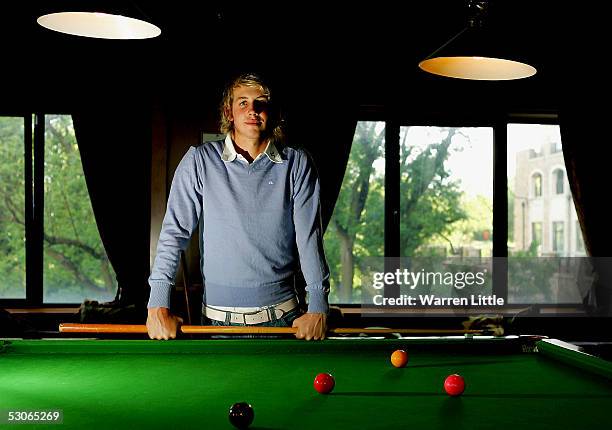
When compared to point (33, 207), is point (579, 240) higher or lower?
lower

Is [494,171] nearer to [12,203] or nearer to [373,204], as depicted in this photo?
[373,204]

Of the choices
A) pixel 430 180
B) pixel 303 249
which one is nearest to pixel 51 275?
pixel 430 180

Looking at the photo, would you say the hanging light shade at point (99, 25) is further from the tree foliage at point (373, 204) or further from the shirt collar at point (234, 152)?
the tree foliage at point (373, 204)

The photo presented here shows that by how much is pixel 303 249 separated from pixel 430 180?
3.42 meters

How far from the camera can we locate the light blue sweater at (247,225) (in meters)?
2.76

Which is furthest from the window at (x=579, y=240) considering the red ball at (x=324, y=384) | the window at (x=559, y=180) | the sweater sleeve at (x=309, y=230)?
the red ball at (x=324, y=384)

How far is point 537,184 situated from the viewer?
6.23m

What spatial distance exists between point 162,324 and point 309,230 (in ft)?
2.18

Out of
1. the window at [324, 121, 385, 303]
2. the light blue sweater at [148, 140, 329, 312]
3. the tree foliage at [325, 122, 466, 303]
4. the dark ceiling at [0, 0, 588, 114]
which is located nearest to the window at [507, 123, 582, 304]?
the tree foliage at [325, 122, 466, 303]

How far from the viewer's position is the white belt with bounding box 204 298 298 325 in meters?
2.78

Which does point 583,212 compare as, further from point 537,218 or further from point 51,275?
point 51,275

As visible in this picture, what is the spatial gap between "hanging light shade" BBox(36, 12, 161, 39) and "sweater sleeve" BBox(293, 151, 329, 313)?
115 centimetres

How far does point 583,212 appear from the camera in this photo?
6.06 metres

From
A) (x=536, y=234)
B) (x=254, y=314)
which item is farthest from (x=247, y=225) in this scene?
(x=536, y=234)
